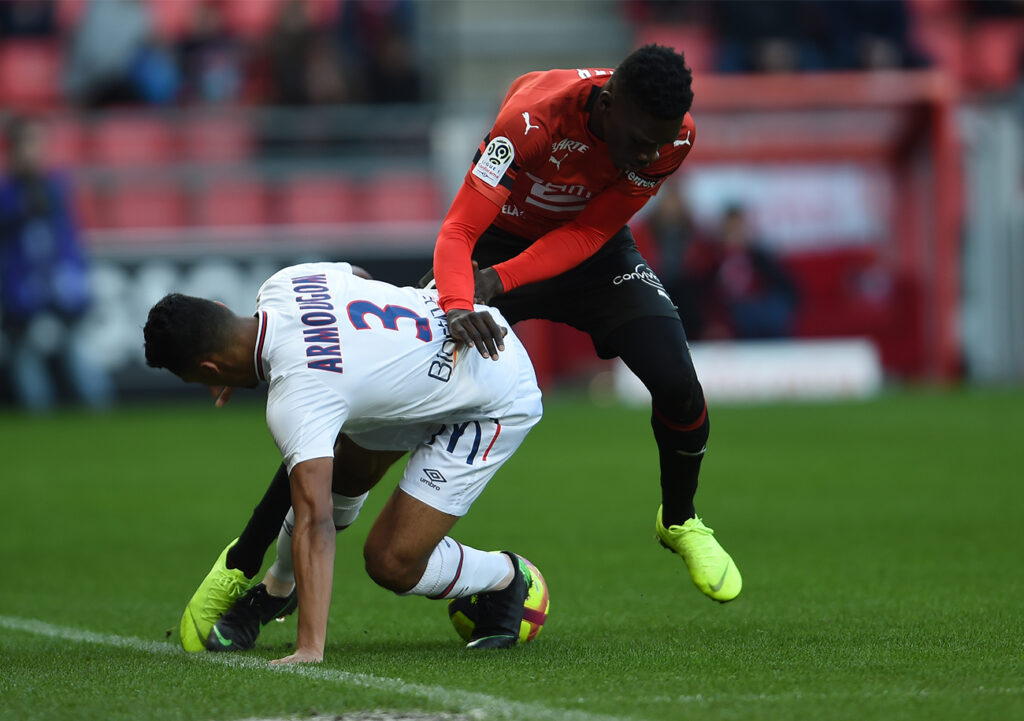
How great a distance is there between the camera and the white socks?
502 centimetres


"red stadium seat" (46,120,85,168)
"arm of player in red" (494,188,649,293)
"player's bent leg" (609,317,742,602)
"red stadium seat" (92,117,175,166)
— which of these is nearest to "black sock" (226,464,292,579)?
"arm of player in red" (494,188,649,293)

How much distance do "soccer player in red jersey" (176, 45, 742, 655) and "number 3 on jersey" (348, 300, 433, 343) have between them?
0.10 metres

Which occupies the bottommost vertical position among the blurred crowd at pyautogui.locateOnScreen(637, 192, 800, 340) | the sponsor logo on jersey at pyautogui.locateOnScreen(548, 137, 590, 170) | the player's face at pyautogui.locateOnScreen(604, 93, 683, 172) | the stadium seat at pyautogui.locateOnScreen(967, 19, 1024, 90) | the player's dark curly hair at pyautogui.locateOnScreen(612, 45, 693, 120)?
the blurred crowd at pyautogui.locateOnScreen(637, 192, 800, 340)

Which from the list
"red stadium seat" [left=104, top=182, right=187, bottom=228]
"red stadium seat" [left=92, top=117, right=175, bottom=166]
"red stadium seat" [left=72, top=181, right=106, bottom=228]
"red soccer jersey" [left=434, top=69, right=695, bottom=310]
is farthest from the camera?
"red stadium seat" [left=92, top=117, right=175, bottom=166]

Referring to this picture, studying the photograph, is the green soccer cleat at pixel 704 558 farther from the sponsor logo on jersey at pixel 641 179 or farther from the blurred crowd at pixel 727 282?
the blurred crowd at pixel 727 282

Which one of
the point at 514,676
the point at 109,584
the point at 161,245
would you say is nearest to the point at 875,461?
the point at 109,584

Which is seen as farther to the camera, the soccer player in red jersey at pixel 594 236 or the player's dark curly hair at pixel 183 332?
the soccer player in red jersey at pixel 594 236

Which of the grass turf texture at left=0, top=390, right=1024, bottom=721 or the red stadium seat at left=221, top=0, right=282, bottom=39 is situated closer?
the grass turf texture at left=0, top=390, right=1024, bottom=721

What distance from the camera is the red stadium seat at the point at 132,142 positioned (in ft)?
54.3

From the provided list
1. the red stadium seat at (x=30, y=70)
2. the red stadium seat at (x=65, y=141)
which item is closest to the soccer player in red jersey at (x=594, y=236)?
the red stadium seat at (x=65, y=141)

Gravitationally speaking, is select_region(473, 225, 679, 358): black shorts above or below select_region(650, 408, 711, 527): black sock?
above

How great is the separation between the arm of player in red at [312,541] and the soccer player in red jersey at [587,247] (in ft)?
2.41

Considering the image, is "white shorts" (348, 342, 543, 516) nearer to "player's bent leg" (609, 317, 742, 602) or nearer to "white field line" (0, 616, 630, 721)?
"player's bent leg" (609, 317, 742, 602)

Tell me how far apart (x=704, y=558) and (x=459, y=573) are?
3.18ft
